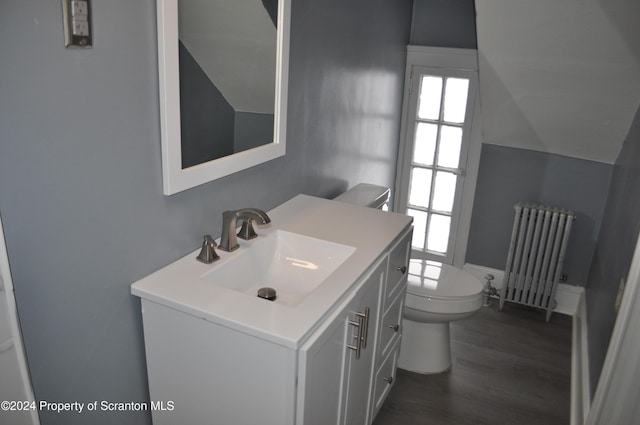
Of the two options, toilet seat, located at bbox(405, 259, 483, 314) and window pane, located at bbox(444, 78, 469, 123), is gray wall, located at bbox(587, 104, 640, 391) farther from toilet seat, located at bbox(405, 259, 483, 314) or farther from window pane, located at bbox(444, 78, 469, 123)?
window pane, located at bbox(444, 78, 469, 123)

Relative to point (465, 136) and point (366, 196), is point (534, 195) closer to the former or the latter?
point (465, 136)

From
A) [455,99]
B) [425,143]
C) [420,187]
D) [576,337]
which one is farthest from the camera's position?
[420,187]

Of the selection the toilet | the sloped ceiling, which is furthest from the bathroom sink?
the sloped ceiling

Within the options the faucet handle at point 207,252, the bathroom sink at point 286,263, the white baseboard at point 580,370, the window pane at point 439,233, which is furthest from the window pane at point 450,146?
the faucet handle at point 207,252

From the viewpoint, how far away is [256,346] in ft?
4.29

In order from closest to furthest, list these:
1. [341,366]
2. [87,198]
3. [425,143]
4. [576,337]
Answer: [87,198] < [341,366] < [576,337] < [425,143]

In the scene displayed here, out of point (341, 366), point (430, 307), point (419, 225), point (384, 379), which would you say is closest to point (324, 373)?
point (341, 366)

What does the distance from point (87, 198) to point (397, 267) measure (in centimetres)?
119

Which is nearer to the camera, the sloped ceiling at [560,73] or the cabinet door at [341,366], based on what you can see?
the cabinet door at [341,366]

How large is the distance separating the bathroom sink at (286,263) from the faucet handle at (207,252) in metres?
0.07

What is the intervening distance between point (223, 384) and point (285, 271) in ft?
1.71

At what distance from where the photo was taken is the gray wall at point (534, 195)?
3180 mm

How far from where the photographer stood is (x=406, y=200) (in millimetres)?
3746

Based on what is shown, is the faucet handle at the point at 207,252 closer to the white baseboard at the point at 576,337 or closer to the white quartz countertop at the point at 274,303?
the white quartz countertop at the point at 274,303
